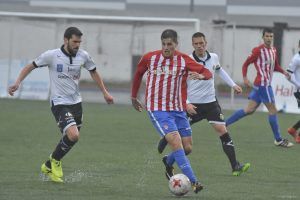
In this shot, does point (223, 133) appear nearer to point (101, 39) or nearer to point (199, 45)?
point (199, 45)

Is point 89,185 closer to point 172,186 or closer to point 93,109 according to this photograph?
point 172,186

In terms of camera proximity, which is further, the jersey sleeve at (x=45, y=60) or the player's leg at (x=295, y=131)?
the player's leg at (x=295, y=131)

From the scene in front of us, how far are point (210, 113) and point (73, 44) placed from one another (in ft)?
7.63

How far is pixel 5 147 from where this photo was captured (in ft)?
45.6

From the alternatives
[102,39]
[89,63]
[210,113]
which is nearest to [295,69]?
[210,113]

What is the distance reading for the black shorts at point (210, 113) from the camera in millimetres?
11648

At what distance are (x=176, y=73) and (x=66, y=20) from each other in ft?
59.7

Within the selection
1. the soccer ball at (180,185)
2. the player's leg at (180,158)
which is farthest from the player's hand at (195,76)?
the soccer ball at (180,185)

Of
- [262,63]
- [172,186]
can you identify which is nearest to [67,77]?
[172,186]

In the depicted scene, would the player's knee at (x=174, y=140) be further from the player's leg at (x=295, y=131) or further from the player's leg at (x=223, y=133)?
the player's leg at (x=295, y=131)

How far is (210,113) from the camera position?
38.4ft

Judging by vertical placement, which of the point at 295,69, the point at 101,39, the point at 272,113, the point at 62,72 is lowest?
the point at 101,39

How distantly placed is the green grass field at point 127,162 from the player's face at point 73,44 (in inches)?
62.7

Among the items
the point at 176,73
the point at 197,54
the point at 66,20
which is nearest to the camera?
→ the point at 176,73
